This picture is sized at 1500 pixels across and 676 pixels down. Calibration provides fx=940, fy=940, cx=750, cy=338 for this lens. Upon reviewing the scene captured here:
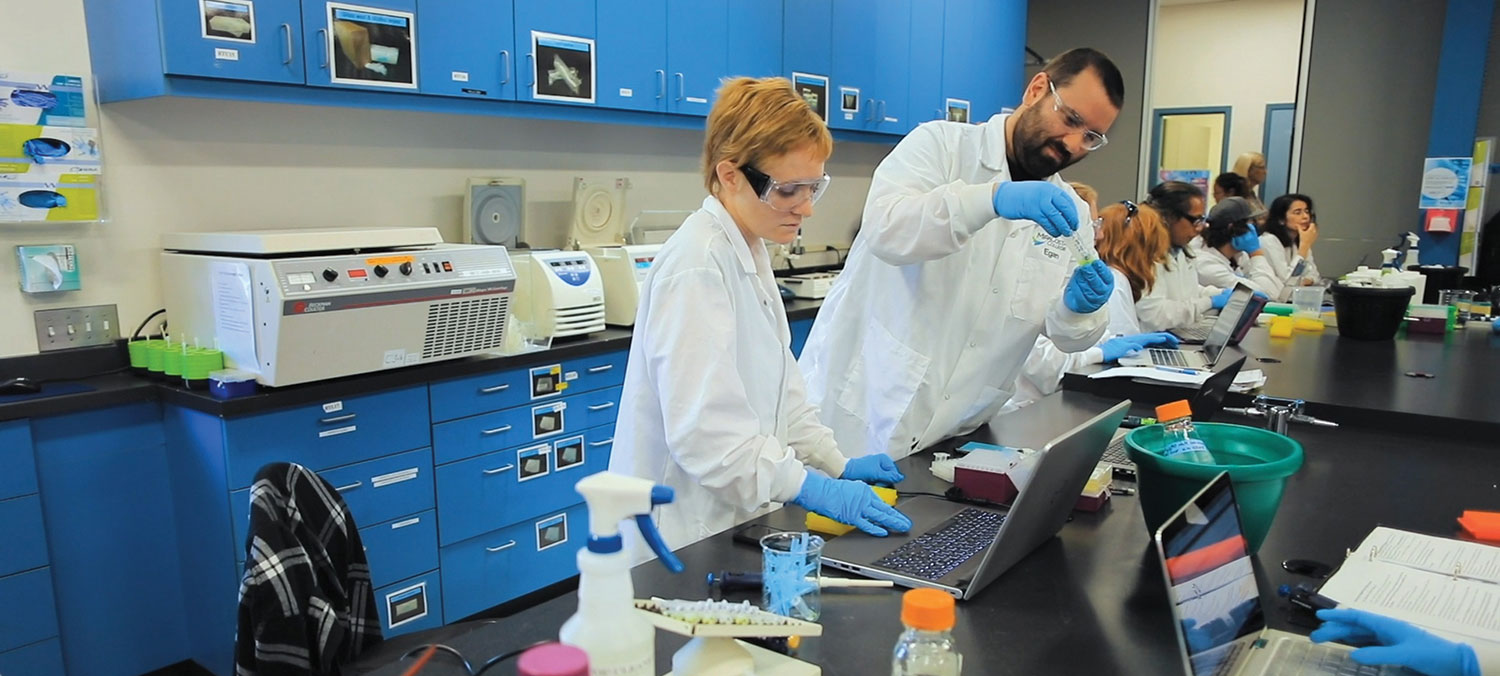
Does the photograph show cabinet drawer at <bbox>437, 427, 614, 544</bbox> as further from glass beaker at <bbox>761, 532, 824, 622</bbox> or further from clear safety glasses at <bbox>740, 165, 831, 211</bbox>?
glass beaker at <bbox>761, 532, 824, 622</bbox>

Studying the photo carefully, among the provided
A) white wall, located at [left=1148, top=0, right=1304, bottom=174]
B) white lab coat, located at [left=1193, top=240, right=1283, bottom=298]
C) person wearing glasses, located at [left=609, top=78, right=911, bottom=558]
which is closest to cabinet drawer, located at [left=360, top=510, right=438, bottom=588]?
person wearing glasses, located at [left=609, top=78, right=911, bottom=558]

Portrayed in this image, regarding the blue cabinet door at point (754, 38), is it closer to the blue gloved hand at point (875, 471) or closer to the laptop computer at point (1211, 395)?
the laptop computer at point (1211, 395)

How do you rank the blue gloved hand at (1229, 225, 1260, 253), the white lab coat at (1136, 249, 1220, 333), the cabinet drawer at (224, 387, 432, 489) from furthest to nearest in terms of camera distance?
the blue gloved hand at (1229, 225, 1260, 253) < the white lab coat at (1136, 249, 1220, 333) < the cabinet drawer at (224, 387, 432, 489)

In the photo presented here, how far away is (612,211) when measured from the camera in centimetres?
377

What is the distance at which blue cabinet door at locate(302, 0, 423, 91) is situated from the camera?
2695mm

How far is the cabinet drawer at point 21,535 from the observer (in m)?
2.20

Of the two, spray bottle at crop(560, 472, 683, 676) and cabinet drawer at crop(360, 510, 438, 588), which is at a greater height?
spray bottle at crop(560, 472, 683, 676)

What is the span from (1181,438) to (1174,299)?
304 centimetres

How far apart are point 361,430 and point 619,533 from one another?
6.96ft

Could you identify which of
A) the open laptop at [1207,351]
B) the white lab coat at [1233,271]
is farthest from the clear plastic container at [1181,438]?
the white lab coat at [1233,271]

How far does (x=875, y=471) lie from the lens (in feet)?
5.16

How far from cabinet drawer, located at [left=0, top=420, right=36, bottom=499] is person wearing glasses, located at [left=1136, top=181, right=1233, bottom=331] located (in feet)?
12.4

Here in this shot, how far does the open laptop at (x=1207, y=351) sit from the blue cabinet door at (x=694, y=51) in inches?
→ 80.0

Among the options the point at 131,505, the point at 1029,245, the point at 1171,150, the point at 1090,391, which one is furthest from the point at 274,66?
the point at 1171,150
